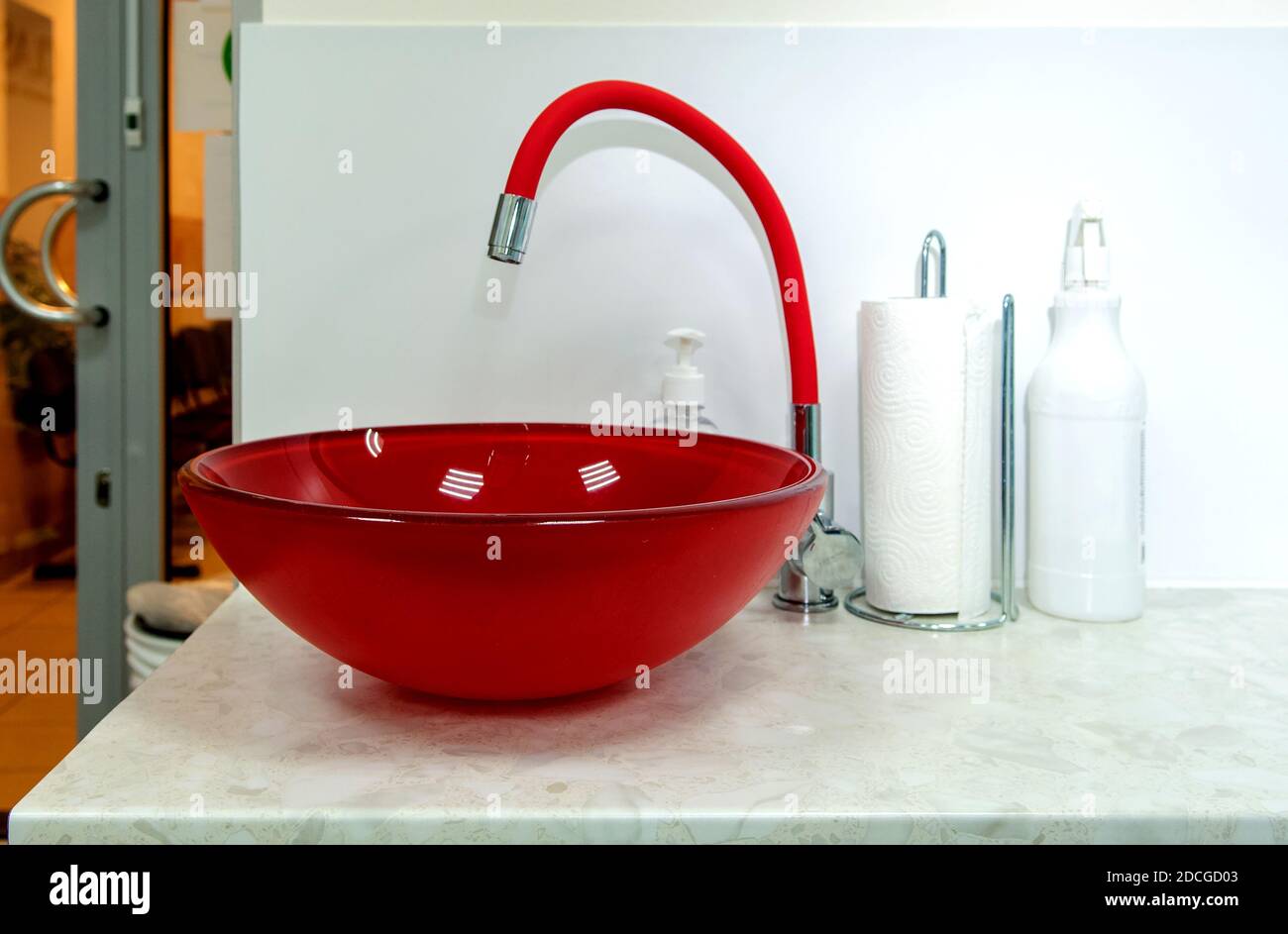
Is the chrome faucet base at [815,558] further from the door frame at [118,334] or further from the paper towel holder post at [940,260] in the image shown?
the door frame at [118,334]

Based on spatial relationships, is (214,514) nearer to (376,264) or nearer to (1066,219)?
(376,264)

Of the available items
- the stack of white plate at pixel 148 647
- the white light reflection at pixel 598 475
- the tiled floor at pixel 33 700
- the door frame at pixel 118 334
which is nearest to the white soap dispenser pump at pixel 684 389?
the white light reflection at pixel 598 475

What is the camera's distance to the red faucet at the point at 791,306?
859mm

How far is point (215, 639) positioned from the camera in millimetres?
809

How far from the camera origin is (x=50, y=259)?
193cm

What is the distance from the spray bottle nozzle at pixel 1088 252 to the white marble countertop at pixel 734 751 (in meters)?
0.29

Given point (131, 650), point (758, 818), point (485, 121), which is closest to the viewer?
point (758, 818)

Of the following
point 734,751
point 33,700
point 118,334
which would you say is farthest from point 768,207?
point 33,700

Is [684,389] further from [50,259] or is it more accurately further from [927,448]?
[50,259]

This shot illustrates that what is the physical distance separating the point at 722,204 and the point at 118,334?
1.43 meters

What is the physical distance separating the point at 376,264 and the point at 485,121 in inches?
6.3

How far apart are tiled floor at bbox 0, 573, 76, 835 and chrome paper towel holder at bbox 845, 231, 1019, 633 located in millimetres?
1660

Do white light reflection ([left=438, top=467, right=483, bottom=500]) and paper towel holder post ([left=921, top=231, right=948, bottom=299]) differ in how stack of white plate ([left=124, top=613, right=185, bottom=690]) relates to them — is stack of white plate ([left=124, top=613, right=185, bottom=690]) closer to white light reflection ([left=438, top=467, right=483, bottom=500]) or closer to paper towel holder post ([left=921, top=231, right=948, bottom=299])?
white light reflection ([left=438, top=467, right=483, bottom=500])
